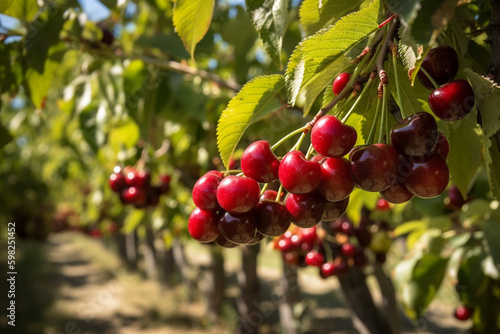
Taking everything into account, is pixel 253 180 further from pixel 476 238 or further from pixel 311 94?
pixel 476 238

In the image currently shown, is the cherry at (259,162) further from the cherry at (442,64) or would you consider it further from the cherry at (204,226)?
the cherry at (442,64)

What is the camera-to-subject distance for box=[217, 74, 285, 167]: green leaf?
0.86 metres

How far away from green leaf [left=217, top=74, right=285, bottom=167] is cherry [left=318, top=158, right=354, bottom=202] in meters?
0.25

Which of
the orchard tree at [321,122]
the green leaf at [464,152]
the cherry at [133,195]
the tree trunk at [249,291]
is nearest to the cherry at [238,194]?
the orchard tree at [321,122]

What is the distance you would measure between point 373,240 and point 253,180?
2284 mm

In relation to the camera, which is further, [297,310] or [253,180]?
[297,310]

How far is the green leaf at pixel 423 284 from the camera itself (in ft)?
5.99

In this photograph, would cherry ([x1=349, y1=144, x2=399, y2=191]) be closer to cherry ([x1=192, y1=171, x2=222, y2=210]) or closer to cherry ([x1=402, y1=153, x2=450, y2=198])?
cherry ([x1=402, y1=153, x2=450, y2=198])

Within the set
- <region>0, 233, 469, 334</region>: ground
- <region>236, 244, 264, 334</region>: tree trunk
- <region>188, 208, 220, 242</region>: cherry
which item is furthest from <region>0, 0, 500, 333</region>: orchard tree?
<region>0, 233, 469, 334</region>: ground

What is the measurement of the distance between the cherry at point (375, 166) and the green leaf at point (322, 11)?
424 millimetres

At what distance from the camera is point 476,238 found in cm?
203

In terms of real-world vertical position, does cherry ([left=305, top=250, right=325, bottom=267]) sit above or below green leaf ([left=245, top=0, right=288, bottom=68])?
below

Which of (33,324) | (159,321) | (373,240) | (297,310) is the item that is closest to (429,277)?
(373,240)

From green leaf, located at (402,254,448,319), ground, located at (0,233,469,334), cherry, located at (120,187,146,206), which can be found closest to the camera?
green leaf, located at (402,254,448,319)
